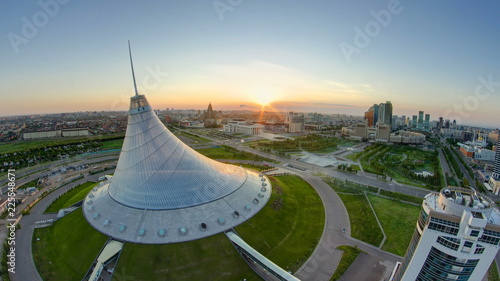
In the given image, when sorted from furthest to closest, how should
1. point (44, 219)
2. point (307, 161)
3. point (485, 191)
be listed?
point (307, 161) → point (485, 191) → point (44, 219)

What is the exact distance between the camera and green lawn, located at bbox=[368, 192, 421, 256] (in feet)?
98.1

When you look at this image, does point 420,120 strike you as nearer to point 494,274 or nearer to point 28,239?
point 494,274

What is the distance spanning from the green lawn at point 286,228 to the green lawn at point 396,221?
29.6 ft

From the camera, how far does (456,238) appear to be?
16.0 metres

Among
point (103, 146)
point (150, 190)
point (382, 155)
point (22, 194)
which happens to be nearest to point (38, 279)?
point (150, 190)

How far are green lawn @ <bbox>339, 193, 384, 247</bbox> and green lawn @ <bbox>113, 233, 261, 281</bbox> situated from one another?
A: 55.4 feet

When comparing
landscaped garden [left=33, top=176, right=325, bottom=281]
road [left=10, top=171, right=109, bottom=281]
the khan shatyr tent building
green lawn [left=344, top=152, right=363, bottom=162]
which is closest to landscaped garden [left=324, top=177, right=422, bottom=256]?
landscaped garden [left=33, top=176, right=325, bottom=281]

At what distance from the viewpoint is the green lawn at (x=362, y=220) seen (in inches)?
1231

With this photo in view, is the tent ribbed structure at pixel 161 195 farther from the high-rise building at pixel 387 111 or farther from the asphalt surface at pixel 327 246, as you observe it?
the high-rise building at pixel 387 111

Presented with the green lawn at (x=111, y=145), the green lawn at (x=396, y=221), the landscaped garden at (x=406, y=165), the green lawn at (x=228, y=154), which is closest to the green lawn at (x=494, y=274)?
the green lawn at (x=396, y=221)

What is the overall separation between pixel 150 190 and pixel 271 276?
18718 millimetres

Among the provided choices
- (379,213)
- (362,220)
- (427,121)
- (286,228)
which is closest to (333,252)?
(286,228)

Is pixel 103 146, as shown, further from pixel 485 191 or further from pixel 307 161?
pixel 485 191

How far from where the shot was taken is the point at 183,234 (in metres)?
26.7
